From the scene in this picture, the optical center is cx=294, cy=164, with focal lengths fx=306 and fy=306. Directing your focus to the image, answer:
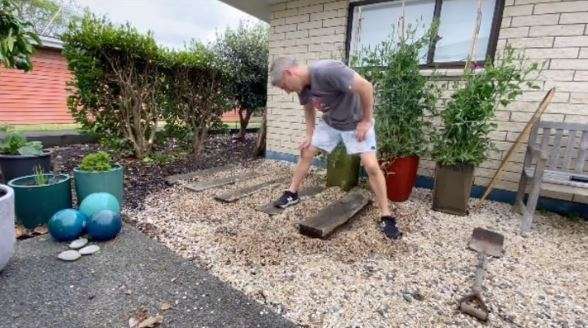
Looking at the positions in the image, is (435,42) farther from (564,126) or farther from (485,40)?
(564,126)

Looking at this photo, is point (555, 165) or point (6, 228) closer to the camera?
point (6, 228)

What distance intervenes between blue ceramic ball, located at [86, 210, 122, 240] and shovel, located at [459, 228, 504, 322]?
221cm

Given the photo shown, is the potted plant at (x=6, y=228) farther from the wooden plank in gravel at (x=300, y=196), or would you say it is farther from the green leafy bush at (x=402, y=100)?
the green leafy bush at (x=402, y=100)

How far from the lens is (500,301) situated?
65.1 inches

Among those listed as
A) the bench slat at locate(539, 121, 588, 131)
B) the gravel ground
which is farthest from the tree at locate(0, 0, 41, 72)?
the bench slat at locate(539, 121, 588, 131)

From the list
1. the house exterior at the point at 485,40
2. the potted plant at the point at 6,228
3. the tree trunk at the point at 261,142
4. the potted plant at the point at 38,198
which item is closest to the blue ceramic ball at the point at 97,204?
the potted plant at the point at 38,198

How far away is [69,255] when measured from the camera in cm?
190

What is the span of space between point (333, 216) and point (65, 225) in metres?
1.90

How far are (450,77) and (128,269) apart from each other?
3483mm

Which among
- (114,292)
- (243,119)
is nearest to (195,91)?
(243,119)

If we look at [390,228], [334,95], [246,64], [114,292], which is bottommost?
[114,292]

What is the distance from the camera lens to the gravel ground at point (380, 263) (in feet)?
5.13

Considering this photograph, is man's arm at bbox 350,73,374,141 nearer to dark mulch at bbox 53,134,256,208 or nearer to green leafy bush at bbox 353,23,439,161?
green leafy bush at bbox 353,23,439,161

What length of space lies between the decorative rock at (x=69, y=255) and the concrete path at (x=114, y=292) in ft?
0.11
